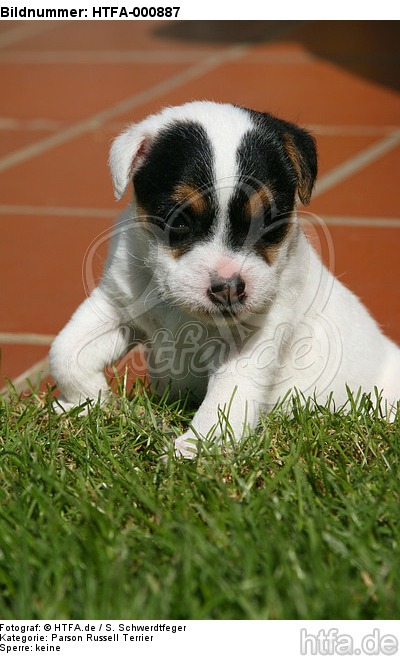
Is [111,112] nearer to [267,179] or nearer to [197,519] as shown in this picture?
[267,179]

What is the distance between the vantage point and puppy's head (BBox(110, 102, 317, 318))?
3.49 metres

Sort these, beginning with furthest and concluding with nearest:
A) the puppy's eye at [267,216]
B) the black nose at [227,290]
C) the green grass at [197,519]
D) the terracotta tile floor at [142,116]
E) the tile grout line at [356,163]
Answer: the tile grout line at [356,163], the terracotta tile floor at [142,116], the puppy's eye at [267,216], the black nose at [227,290], the green grass at [197,519]

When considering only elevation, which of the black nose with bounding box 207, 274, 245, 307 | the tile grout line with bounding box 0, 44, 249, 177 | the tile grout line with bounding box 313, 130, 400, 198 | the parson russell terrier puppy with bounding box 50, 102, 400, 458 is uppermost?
the tile grout line with bounding box 0, 44, 249, 177

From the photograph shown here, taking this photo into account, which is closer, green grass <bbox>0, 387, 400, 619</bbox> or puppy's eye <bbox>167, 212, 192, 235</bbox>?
green grass <bbox>0, 387, 400, 619</bbox>

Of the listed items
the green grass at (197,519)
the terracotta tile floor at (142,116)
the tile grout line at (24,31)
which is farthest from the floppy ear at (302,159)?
the tile grout line at (24,31)

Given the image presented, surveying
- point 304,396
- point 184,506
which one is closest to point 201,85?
point 304,396

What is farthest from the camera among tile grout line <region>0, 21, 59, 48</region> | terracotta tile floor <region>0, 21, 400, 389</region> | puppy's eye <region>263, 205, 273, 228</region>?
tile grout line <region>0, 21, 59, 48</region>

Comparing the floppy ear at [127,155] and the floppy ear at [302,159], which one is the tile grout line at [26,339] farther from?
the floppy ear at [302,159]

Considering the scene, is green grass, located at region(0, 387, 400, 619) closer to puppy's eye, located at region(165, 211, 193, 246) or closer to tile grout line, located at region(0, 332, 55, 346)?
puppy's eye, located at region(165, 211, 193, 246)

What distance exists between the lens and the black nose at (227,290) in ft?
11.4

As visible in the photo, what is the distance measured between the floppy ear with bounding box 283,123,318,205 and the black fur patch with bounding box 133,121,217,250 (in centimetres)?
37

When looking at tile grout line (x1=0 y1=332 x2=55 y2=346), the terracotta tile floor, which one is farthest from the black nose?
tile grout line (x1=0 y1=332 x2=55 y2=346)

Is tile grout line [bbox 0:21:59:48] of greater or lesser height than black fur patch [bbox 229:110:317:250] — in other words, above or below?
above

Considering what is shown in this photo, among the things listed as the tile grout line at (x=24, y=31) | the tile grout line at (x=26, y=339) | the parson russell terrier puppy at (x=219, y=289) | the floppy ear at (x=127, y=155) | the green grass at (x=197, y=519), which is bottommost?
the green grass at (x=197, y=519)
